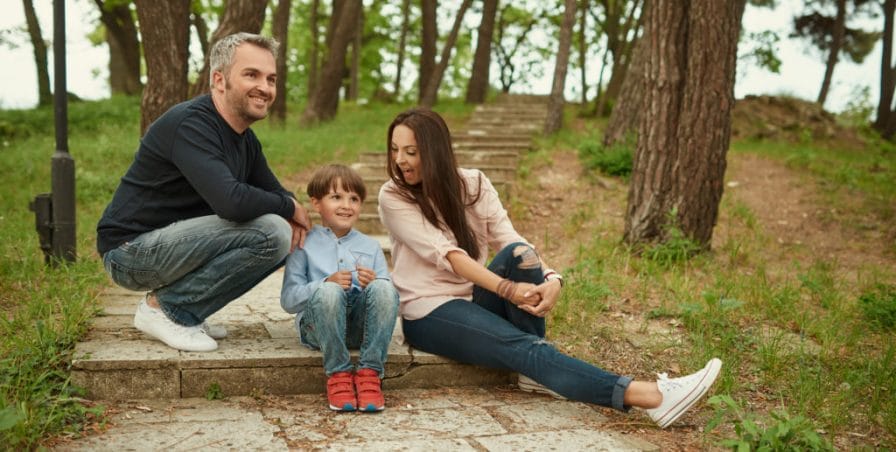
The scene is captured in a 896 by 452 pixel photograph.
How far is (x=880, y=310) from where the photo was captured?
4.24m

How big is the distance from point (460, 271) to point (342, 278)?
0.53 m

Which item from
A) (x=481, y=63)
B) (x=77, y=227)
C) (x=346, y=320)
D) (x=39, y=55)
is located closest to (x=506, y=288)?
(x=346, y=320)

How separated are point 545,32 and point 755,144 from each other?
743 inches

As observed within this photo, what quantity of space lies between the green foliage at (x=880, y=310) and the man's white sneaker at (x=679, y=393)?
2.02 metres

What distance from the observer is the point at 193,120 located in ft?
9.86

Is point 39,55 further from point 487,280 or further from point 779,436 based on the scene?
point 779,436

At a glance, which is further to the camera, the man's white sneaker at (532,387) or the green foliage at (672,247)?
the green foliage at (672,247)

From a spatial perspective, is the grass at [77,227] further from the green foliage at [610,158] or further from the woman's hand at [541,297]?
the green foliage at [610,158]

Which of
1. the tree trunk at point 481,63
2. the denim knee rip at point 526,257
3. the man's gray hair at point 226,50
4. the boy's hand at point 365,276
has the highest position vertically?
the tree trunk at point 481,63

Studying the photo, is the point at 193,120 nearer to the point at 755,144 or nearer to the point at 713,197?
the point at 713,197

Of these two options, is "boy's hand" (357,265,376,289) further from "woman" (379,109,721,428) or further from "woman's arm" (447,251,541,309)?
"woman's arm" (447,251,541,309)

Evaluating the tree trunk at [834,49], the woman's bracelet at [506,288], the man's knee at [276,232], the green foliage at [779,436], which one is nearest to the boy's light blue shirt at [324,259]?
the man's knee at [276,232]

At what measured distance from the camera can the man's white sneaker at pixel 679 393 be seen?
280 cm

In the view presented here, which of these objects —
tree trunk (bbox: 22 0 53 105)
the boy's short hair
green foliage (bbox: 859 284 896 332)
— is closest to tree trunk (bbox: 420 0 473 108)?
tree trunk (bbox: 22 0 53 105)
